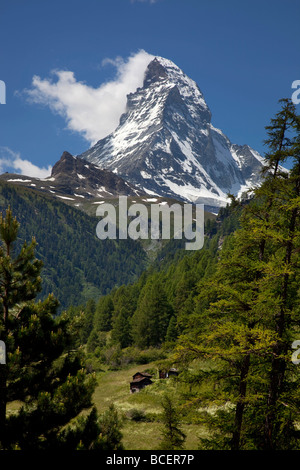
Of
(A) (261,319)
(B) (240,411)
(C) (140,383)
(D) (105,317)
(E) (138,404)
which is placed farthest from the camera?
(D) (105,317)

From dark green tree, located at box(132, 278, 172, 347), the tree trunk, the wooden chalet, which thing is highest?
the tree trunk

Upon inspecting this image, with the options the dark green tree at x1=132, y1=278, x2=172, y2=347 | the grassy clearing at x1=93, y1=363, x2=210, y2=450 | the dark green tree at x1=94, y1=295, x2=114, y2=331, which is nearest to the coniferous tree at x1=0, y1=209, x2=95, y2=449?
the grassy clearing at x1=93, y1=363, x2=210, y2=450

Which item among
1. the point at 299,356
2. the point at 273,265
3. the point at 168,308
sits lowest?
the point at 168,308

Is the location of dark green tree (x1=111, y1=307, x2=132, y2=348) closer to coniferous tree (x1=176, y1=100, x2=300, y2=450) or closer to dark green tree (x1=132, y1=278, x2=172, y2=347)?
dark green tree (x1=132, y1=278, x2=172, y2=347)

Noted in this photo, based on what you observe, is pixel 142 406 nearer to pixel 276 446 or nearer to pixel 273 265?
pixel 276 446

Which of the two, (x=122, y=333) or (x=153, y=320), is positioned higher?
(x=153, y=320)

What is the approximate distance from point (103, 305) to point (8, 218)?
8677 centimetres

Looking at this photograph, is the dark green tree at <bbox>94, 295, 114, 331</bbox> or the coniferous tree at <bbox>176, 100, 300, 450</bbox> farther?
Result: the dark green tree at <bbox>94, 295, 114, 331</bbox>

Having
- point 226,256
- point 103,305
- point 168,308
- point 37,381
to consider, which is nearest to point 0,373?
point 37,381

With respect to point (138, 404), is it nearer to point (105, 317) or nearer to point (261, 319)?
point (261, 319)

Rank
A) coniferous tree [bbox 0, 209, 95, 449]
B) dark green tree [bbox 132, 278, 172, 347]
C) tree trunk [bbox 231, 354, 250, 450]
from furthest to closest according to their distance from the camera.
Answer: dark green tree [bbox 132, 278, 172, 347] → coniferous tree [bbox 0, 209, 95, 449] → tree trunk [bbox 231, 354, 250, 450]

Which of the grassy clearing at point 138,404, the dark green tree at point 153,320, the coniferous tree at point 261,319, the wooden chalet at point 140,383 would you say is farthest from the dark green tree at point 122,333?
the coniferous tree at point 261,319

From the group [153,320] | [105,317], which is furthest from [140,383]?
[105,317]

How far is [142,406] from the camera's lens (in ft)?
133
